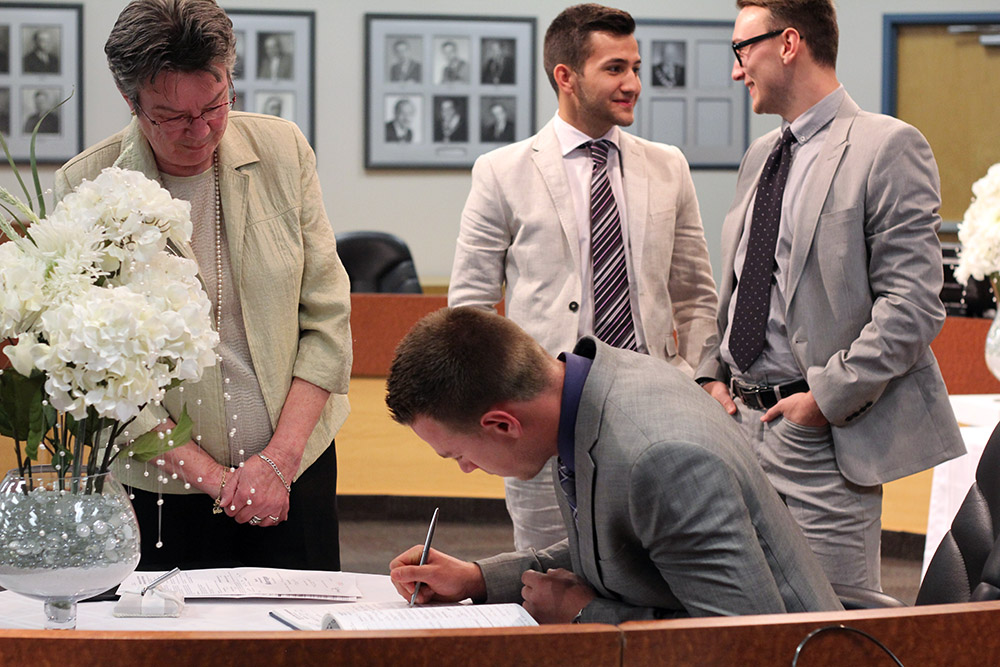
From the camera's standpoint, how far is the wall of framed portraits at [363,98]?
6.88 m

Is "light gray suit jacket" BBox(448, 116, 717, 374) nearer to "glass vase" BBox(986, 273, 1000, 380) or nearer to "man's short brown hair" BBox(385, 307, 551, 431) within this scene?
"glass vase" BBox(986, 273, 1000, 380)

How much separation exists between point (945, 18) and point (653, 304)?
5417 millimetres

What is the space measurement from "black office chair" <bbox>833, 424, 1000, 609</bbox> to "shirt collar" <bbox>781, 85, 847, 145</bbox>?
0.92 meters

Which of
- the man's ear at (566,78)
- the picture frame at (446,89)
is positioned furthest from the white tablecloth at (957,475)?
the picture frame at (446,89)

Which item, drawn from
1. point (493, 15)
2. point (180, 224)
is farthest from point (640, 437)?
point (493, 15)

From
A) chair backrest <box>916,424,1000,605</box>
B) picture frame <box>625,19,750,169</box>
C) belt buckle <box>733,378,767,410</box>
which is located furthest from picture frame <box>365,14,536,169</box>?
chair backrest <box>916,424,1000,605</box>

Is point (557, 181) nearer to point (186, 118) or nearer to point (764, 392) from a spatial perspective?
point (764, 392)

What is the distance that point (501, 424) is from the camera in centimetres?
158

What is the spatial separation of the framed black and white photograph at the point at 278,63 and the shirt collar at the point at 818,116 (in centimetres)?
485

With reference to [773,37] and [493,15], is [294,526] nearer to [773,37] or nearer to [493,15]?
[773,37]

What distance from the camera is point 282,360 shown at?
79.0 inches

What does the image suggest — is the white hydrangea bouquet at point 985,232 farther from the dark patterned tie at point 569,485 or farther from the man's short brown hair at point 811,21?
the dark patterned tie at point 569,485

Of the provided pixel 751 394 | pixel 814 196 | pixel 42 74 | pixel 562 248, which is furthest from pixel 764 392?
pixel 42 74

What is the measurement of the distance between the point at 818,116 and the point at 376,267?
3058mm
